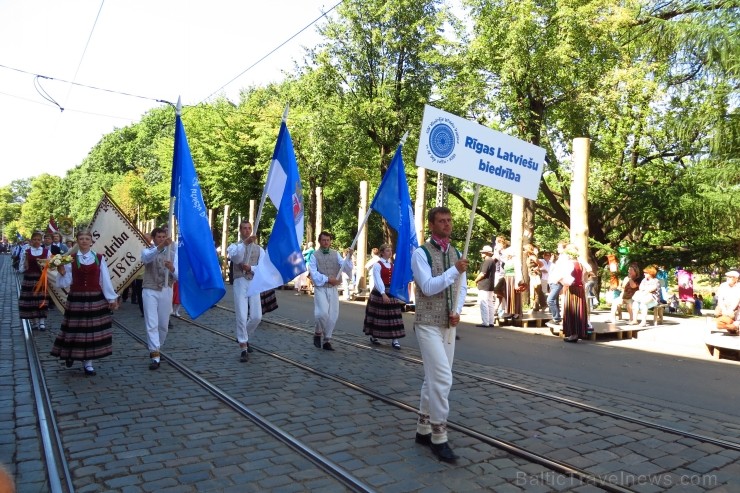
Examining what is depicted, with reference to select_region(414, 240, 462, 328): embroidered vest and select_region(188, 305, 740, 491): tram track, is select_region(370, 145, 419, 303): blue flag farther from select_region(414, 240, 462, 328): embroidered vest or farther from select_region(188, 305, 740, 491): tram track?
select_region(414, 240, 462, 328): embroidered vest

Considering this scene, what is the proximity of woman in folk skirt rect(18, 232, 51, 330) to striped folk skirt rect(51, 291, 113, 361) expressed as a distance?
415 cm

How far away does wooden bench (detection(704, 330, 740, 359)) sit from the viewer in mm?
9888

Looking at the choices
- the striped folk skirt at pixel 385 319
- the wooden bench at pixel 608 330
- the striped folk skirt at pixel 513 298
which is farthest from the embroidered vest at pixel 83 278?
the striped folk skirt at pixel 513 298

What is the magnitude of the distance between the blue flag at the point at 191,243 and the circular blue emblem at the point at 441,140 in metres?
4.12

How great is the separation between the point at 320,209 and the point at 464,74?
28.5ft

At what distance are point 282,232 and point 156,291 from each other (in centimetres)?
199

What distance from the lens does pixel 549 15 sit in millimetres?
20422

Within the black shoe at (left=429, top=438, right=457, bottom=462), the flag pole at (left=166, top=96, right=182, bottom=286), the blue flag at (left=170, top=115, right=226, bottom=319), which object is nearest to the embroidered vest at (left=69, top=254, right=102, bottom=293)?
the flag pole at (left=166, top=96, right=182, bottom=286)

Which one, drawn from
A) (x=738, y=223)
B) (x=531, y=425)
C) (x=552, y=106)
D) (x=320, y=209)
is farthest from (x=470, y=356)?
(x=320, y=209)

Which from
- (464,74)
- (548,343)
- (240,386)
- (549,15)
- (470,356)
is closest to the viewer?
(240,386)

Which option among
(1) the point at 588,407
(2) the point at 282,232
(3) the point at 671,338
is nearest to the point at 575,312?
(3) the point at 671,338

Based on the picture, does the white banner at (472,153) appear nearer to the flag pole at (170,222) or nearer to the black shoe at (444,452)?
the black shoe at (444,452)

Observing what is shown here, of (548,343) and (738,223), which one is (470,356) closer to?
(548,343)

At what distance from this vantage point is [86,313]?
26.0 feet
